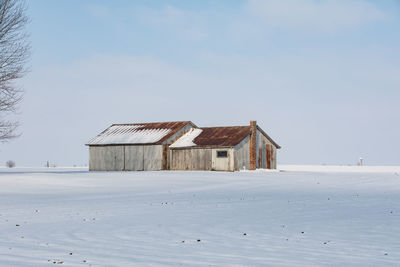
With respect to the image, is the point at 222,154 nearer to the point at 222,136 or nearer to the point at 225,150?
the point at 225,150

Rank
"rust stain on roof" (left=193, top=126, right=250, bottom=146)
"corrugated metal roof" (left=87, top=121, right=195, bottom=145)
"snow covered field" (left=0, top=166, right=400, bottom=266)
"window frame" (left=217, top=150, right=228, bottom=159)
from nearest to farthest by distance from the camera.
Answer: "snow covered field" (left=0, top=166, right=400, bottom=266) → "window frame" (left=217, top=150, right=228, bottom=159) → "rust stain on roof" (left=193, top=126, right=250, bottom=146) → "corrugated metal roof" (left=87, top=121, right=195, bottom=145)

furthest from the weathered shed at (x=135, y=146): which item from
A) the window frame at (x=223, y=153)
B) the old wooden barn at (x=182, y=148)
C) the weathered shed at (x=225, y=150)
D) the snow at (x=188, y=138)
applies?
the window frame at (x=223, y=153)

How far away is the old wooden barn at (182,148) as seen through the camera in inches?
2104

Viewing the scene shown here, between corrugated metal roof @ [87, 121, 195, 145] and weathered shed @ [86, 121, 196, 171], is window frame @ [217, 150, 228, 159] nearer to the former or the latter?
weathered shed @ [86, 121, 196, 171]

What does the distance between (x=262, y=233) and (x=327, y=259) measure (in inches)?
144

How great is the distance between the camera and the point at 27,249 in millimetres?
10531

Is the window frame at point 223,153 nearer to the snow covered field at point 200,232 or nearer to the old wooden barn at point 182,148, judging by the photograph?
the old wooden barn at point 182,148

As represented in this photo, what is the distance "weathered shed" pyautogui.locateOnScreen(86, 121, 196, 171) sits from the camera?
2206 inches

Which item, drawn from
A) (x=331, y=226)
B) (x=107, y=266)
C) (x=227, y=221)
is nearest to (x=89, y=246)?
(x=107, y=266)

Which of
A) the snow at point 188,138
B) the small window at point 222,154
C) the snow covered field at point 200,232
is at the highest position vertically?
the snow at point 188,138

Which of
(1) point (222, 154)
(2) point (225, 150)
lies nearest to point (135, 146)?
(1) point (222, 154)

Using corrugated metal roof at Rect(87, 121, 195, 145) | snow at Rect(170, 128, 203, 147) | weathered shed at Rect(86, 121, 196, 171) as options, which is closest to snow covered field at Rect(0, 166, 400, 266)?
snow at Rect(170, 128, 203, 147)

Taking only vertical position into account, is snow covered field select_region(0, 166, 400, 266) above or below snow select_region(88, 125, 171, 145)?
below

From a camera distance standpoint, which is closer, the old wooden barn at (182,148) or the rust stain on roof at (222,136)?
the old wooden barn at (182,148)
